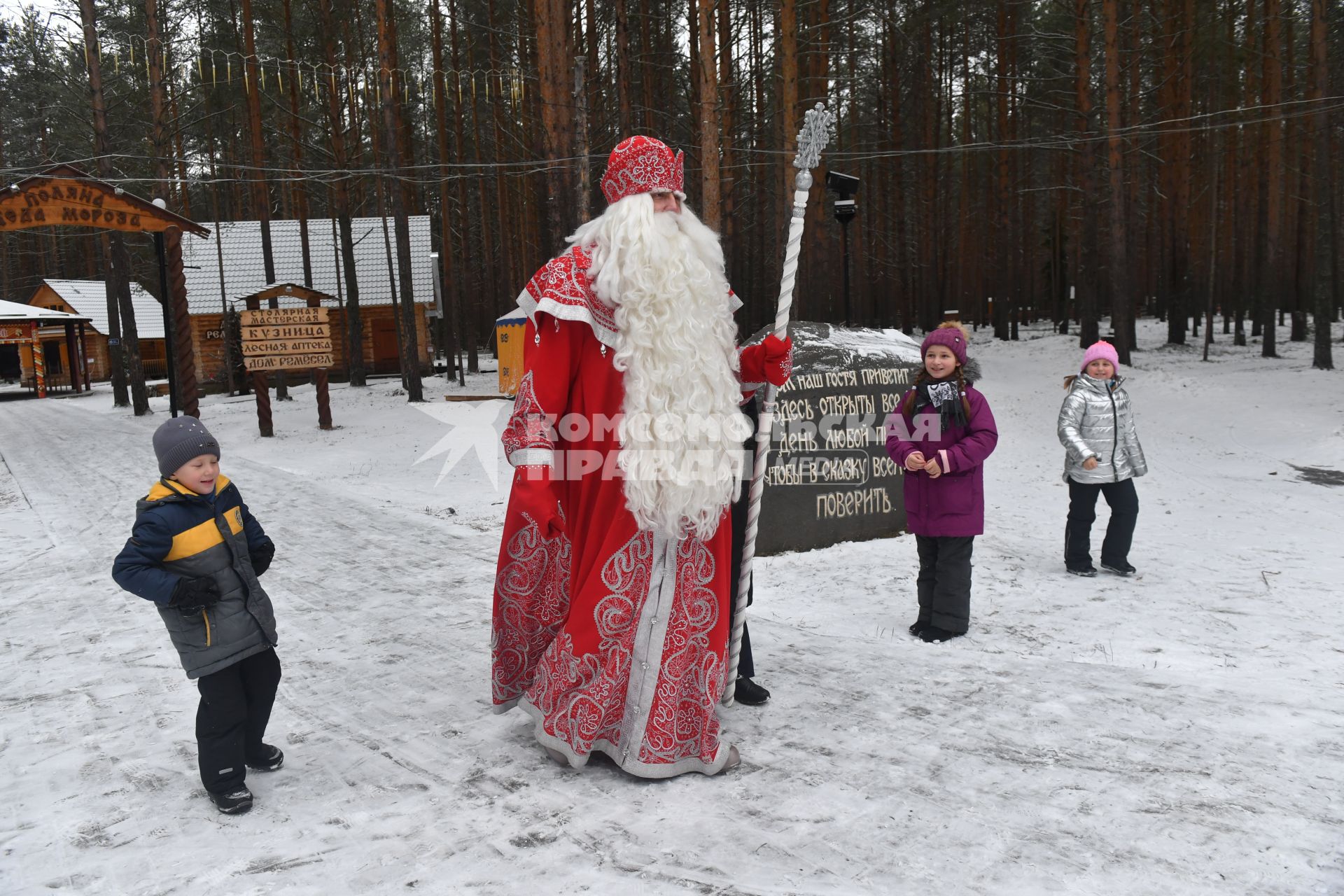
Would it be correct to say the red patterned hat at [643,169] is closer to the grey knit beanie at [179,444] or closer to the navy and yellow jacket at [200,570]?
the grey knit beanie at [179,444]

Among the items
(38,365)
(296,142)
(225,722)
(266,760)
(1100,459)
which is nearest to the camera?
(225,722)

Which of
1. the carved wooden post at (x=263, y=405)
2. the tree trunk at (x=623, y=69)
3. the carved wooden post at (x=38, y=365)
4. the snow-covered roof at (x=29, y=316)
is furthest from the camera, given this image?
the carved wooden post at (x=38, y=365)

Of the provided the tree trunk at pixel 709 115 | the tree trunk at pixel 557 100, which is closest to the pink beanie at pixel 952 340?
the tree trunk at pixel 557 100

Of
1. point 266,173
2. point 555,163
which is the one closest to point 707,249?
point 555,163

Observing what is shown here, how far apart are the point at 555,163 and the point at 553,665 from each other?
1122 centimetres

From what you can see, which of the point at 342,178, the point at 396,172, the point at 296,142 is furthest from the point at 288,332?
the point at 296,142

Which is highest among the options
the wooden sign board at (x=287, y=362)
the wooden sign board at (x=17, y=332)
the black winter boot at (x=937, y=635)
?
the wooden sign board at (x=17, y=332)

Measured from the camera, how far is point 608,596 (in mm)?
3104

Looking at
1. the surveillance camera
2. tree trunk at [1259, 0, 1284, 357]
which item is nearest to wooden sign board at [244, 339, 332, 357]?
the surveillance camera

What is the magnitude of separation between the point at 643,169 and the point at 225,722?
237 centimetres

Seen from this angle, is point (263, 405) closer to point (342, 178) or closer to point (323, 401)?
point (323, 401)

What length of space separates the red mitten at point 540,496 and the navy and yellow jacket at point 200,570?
3.08 feet

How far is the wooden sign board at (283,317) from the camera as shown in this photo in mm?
14289

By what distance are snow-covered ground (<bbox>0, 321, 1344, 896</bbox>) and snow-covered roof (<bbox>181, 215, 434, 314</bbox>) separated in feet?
75.1
